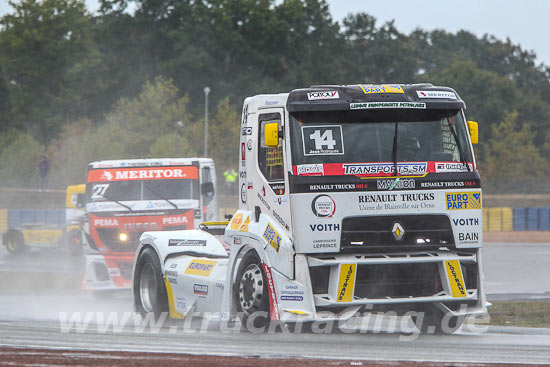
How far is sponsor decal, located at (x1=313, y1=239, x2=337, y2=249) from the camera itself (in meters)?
8.42

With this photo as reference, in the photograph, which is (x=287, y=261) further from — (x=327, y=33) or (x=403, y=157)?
(x=327, y=33)

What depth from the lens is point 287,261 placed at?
8.49 m

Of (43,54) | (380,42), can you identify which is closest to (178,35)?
(43,54)

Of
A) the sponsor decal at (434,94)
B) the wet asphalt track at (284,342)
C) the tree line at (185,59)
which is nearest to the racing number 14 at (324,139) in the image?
the sponsor decal at (434,94)

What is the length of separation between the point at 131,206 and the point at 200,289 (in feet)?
23.7

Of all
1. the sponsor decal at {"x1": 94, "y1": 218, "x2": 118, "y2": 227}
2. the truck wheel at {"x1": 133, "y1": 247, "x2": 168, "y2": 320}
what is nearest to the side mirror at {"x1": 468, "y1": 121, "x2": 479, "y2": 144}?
the truck wheel at {"x1": 133, "y1": 247, "x2": 168, "y2": 320}

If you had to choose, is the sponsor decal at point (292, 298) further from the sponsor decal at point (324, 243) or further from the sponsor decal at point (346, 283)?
the sponsor decal at point (324, 243)

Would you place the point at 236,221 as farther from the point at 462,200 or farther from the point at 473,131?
the point at 473,131

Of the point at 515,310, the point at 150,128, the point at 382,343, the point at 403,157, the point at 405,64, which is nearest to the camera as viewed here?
the point at 382,343

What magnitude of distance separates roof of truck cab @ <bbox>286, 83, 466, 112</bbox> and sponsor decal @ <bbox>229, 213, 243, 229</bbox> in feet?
4.98

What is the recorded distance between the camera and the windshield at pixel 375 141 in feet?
28.3

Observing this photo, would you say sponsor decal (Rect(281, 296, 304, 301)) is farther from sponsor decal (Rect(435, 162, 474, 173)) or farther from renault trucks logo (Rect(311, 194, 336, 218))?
sponsor decal (Rect(435, 162, 474, 173))

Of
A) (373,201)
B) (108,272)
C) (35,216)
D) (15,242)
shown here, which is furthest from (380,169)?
(35,216)

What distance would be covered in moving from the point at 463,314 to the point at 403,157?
5.41 ft
